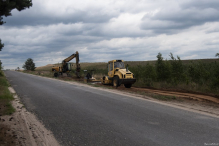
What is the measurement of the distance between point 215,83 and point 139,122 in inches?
426

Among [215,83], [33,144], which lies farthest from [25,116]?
[215,83]

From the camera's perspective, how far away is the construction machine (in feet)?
58.3

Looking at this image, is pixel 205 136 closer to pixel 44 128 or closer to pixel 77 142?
pixel 77 142

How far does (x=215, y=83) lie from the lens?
1497cm

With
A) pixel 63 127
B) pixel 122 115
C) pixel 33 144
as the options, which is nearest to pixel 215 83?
pixel 122 115

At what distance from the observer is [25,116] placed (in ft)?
25.2

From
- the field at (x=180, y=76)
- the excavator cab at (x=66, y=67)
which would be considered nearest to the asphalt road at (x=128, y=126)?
the field at (x=180, y=76)

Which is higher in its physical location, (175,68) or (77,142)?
(175,68)

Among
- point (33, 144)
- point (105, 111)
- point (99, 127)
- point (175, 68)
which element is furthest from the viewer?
point (175, 68)

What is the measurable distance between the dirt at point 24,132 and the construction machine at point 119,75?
11015 millimetres

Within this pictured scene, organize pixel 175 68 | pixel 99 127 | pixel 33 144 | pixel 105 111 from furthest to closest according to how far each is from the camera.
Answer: pixel 175 68 → pixel 105 111 → pixel 99 127 → pixel 33 144

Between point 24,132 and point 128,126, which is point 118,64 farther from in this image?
point 24,132

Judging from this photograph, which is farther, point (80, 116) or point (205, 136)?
point (80, 116)

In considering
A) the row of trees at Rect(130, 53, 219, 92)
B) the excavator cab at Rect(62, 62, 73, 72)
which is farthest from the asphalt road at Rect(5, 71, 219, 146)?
the excavator cab at Rect(62, 62, 73, 72)
